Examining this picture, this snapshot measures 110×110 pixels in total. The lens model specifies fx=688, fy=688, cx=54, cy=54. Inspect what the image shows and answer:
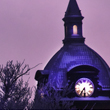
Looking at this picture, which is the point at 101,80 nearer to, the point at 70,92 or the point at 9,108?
the point at 70,92

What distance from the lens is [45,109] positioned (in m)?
63.9

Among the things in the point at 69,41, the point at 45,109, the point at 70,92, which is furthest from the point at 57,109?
the point at 69,41

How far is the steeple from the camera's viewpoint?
89.0m

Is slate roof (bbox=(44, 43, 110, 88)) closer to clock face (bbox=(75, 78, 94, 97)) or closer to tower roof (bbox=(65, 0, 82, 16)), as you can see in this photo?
clock face (bbox=(75, 78, 94, 97))

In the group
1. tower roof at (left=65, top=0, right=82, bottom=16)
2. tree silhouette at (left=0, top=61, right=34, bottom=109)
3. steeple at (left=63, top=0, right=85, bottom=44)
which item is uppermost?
tower roof at (left=65, top=0, right=82, bottom=16)

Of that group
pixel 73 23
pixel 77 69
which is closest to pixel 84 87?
pixel 77 69

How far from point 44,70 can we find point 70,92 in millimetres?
5775

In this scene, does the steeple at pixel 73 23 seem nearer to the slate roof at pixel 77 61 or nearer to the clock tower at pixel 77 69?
the clock tower at pixel 77 69

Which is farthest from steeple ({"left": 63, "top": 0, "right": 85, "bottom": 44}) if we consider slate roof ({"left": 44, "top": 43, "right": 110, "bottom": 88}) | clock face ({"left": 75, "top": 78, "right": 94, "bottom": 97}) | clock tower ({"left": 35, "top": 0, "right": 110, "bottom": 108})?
clock face ({"left": 75, "top": 78, "right": 94, "bottom": 97})

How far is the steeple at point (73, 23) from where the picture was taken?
89.0 meters

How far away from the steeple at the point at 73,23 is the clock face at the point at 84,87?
768 cm

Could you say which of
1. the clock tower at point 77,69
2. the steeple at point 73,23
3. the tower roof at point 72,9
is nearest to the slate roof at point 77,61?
the clock tower at point 77,69

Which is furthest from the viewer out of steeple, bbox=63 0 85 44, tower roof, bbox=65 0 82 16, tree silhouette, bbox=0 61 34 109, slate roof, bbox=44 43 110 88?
tower roof, bbox=65 0 82 16

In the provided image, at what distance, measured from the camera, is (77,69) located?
83188mm
